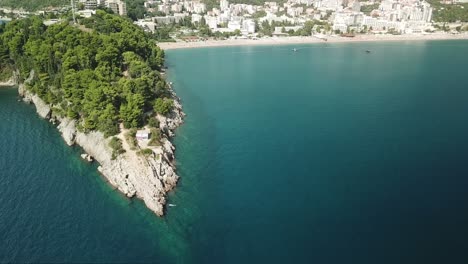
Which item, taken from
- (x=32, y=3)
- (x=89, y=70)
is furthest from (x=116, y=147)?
(x=32, y=3)

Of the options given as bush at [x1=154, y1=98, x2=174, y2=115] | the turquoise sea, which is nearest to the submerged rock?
the turquoise sea

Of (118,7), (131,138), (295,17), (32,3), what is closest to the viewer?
(131,138)

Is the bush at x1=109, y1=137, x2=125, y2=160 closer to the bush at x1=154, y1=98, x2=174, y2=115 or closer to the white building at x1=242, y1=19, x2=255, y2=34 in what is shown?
the bush at x1=154, y1=98, x2=174, y2=115

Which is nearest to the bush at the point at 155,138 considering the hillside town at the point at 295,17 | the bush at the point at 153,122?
the bush at the point at 153,122

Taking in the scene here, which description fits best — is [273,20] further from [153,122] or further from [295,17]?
[153,122]

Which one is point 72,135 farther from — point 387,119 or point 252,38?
point 252,38

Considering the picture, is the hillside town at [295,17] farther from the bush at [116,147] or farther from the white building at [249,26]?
the bush at [116,147]
